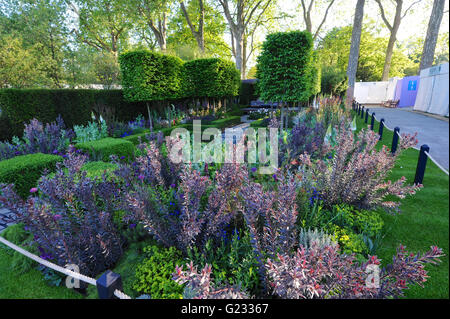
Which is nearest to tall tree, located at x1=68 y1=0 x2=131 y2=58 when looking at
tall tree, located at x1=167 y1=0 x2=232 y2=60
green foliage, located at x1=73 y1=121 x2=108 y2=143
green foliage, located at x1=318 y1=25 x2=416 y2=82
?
tall tree, located at x1=167 y1=0 x2=232 y2=60

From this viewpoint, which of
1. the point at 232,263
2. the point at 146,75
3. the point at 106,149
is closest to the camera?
the point at 232,263

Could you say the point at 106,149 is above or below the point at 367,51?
below

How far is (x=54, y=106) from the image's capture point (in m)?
8.20

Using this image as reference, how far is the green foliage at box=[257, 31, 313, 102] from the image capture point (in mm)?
7884

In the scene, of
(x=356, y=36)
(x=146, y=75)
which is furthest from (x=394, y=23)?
(x=146, y=75)

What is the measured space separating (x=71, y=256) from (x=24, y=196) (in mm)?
3474

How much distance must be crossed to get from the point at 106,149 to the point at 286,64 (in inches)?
257

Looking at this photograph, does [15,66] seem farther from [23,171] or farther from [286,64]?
[286,64]

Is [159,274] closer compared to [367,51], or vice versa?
[159,274]

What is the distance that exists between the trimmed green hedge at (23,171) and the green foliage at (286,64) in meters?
7.15

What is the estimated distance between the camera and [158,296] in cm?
205

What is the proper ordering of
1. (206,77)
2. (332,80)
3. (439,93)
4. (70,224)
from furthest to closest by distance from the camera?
(332,80) < (206,77) < (70,224) < (439,93)

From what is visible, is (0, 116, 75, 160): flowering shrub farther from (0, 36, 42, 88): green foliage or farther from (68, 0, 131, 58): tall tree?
(68, 0, 131, 58): tall tree
